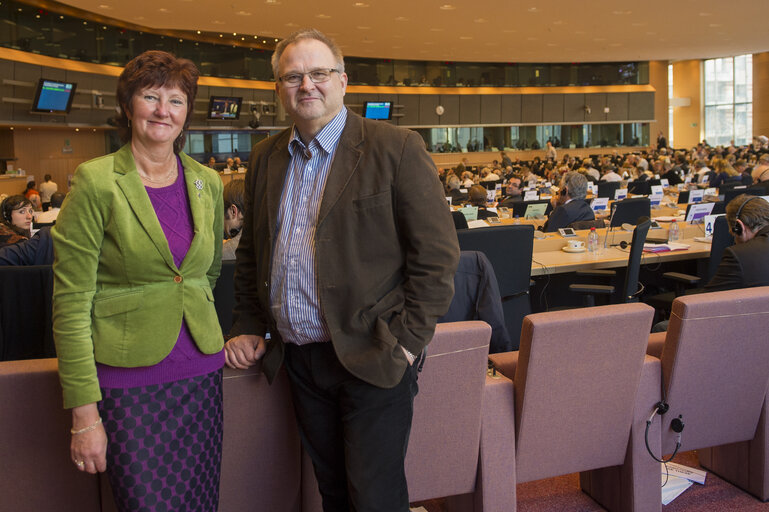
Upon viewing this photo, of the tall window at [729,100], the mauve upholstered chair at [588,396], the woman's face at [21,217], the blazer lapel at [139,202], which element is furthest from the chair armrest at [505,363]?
the tall window at [729,100]

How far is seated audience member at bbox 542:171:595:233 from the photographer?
6.51 meters

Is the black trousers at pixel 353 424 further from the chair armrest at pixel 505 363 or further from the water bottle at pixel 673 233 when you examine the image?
the water bottle at pixel 673 233

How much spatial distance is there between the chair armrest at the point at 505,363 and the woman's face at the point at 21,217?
3.64 metres

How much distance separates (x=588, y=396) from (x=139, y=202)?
1600mm

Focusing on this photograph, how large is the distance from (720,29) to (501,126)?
329 inches

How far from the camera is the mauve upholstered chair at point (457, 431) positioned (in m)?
2.26

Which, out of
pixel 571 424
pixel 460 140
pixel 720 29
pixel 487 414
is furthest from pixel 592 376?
pixel 460 140

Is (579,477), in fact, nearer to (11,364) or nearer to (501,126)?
(11,364)

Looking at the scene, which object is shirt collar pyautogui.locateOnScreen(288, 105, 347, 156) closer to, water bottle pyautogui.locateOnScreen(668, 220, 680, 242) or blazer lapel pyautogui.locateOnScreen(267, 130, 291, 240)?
blazer lapel pyautogui.locateOnScreen(267, 130, 291, 240)

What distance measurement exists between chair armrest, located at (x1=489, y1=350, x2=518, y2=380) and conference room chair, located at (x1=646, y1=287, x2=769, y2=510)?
1.72ft

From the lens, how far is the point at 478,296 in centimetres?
336

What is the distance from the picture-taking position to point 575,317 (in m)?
2.35

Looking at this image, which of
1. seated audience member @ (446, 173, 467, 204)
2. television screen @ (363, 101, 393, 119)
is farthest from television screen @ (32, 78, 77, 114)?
television screen @ (363, 101, 393, 119)

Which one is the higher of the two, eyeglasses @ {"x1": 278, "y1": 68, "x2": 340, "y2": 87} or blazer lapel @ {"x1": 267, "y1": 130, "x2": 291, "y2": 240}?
eyeglasses @ {"x1": 278, "y1": 68, "x2": 340, "y2": 87}
